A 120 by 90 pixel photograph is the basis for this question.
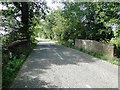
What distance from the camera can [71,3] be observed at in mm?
21781

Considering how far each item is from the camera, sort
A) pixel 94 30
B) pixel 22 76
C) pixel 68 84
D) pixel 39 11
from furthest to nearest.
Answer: pixel 39 11 → pixel 94 30 → pixel 22 76 → pixel 68 84

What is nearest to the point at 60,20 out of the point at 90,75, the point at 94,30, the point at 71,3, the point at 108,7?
the point at 71,3

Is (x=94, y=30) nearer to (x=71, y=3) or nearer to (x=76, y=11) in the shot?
(x=76, y=11)

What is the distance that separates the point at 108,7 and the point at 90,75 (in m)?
7.55

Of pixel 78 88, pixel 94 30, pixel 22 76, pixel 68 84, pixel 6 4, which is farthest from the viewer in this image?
pixel 6 4

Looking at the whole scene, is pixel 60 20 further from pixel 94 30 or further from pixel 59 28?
pixel 94 30

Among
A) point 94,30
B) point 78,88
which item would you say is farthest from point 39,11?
point 78,88

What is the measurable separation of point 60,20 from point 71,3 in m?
13.6

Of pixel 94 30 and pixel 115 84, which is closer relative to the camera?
pixel 115 84

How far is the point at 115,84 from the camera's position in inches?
244

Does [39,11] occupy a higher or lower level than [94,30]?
higher

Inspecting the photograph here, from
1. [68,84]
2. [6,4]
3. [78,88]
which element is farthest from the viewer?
[6,4]

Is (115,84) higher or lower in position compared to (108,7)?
lower

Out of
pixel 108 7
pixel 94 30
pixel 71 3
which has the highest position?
pixel 71 3
